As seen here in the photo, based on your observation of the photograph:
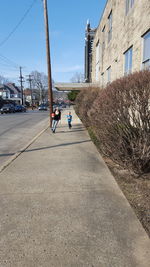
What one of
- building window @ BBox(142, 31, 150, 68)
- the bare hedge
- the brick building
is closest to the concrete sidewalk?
the bare hedge

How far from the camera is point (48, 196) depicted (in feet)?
10.3

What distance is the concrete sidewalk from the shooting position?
1.88 m

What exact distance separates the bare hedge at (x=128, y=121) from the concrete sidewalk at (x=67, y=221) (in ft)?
2.42

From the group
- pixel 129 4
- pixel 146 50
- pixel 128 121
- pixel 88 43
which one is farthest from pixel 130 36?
pixel 88 43

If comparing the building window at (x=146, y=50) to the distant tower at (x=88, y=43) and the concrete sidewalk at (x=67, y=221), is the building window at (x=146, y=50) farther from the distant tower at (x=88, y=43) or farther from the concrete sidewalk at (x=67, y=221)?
the distant tower at (x=88, y=43)

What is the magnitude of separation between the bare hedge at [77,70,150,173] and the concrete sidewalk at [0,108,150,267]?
0.74 metres

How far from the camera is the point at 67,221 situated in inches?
96.6

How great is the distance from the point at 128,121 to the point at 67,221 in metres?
2.32

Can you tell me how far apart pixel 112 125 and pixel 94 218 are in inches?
79.5

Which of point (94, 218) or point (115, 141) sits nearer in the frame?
point (94, 218)

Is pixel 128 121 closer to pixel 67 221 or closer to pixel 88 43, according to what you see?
pixel 67 221

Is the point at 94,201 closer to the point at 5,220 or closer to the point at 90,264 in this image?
the point at 90,264

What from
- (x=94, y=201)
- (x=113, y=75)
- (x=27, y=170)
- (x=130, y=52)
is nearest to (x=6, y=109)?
(x=113, y=75)

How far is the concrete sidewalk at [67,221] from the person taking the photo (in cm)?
188
